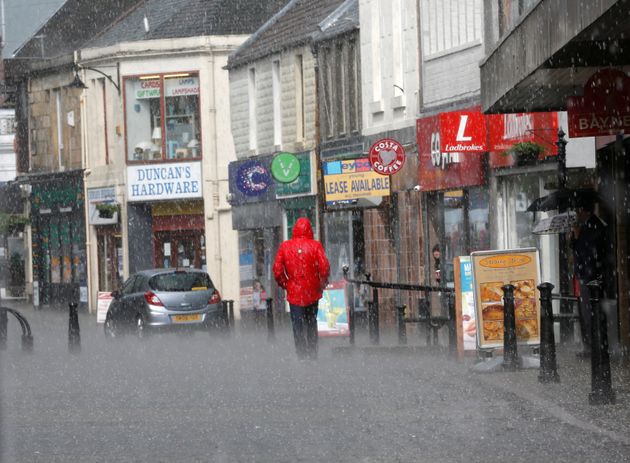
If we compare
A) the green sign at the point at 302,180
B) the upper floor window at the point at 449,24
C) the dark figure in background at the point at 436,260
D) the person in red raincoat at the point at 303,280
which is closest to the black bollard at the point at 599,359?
the person in red raincoat at the point at 303,280

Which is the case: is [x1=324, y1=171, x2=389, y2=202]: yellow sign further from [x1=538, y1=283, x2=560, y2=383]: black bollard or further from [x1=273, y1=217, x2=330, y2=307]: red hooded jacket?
[x1=538, y1=283, x2=560, y2=383]: black bollard

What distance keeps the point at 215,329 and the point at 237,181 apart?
12.7 m

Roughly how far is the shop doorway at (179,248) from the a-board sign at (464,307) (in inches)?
1191

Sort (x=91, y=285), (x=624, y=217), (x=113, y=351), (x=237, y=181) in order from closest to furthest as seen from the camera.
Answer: (x=624, y=217)
(x=113, y=351)
(x=237, y=181)
(x=91, y=285)

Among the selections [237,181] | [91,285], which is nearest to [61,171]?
[91,285]

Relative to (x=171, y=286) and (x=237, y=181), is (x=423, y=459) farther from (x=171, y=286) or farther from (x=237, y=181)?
(x=237, y=181)

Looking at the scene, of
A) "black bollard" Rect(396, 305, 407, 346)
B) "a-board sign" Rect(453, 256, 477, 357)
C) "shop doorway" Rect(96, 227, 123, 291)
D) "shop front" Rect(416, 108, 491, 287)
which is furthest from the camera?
"shop doorway" Rect(96, 227, 123, 291)

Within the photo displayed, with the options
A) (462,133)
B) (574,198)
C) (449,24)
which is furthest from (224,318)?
(574,198)

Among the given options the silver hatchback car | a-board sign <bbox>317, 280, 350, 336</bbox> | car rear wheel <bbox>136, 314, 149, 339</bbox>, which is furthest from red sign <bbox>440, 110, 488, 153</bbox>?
car rear wheel <bbox>136, 314, 149, 339</bbox>

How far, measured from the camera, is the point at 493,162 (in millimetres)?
27469

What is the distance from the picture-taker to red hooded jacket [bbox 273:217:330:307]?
21312 millimetres

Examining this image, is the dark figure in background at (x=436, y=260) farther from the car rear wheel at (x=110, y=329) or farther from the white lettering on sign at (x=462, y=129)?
the car rear wheel at (x=110, y=329)

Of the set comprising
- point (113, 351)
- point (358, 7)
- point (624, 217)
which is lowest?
A: point (113, 351)

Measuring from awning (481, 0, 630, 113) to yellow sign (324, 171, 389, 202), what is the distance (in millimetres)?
11387
